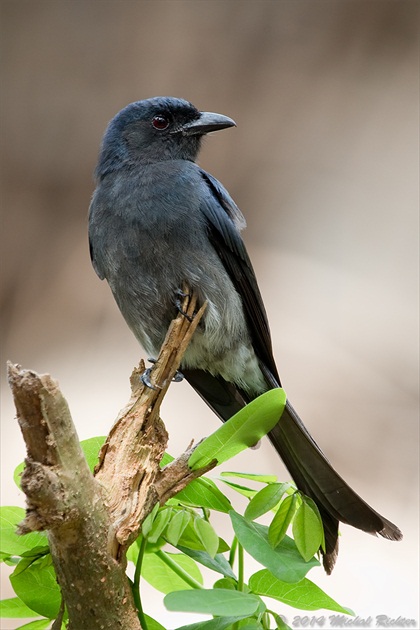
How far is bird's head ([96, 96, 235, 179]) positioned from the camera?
2.47m

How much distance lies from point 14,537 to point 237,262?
1128mm

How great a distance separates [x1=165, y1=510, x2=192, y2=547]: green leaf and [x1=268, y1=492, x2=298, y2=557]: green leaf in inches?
5.2

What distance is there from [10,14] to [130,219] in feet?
4.74

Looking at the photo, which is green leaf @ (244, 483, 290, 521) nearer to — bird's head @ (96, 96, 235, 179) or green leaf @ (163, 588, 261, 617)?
green leaf @ (163, 588, 261, 617)

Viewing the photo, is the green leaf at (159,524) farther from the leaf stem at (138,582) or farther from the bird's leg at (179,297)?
the bird's leg at (179,297)

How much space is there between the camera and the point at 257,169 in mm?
3336

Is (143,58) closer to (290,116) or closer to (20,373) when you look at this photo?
(290,116)

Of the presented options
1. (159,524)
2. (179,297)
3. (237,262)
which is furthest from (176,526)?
(237,262)

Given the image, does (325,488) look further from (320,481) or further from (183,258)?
(183,258)

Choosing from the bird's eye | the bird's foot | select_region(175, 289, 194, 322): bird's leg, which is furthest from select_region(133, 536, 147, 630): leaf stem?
the bird's eye

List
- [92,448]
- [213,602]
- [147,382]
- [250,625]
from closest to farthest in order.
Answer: [213,602] → [250,625] → [92,448] → [147,382]

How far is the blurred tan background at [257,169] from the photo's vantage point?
3115 mm

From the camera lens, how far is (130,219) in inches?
85.7

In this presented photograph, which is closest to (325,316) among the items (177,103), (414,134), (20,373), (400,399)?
(400,399)
